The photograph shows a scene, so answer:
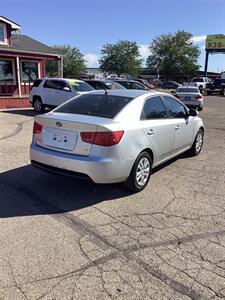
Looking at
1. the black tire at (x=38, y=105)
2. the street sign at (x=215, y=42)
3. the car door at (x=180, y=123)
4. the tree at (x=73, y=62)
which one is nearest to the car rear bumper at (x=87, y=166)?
the car door at (x=180, y=123)

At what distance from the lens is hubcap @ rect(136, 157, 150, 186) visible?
5016mm

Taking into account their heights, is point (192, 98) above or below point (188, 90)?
below

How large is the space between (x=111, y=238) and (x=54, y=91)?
39.7ft

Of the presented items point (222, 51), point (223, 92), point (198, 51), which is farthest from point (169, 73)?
point (223, 92)

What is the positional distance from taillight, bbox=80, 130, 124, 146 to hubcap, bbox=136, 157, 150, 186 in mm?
733

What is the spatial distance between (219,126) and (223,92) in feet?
94.9

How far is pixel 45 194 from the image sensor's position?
500 cm

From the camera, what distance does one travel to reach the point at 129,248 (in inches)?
139

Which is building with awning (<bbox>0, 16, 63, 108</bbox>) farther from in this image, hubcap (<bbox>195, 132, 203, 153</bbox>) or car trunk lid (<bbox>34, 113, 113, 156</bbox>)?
car trunk lid (<bbox>34, 113, 113, 156</bbox>)

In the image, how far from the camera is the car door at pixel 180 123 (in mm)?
6223

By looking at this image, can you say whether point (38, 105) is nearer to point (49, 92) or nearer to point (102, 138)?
point (49, 92)

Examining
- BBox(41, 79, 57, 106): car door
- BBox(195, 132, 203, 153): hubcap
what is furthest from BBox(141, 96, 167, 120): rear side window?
BBox(41, 79, 57, 106): car door

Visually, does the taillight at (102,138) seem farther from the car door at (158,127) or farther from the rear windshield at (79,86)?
the rear windshield at (79,86)

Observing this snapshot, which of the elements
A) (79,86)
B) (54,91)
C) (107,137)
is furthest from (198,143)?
(54,91)
